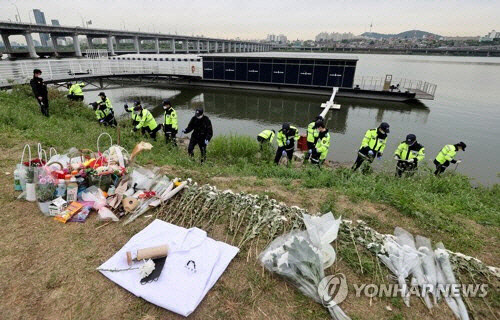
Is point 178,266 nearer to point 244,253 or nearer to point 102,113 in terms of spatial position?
point 244,253

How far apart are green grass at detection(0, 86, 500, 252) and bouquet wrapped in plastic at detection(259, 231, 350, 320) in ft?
4.43

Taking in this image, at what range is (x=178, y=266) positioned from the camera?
A: 2.73 m

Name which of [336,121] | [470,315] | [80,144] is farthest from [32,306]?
[336,121]

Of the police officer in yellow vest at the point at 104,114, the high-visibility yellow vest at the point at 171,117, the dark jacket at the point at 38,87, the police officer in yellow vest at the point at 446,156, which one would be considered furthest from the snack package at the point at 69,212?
the police officer in yellow vest at the point at 446,156

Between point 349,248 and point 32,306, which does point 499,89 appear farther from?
point 32,306

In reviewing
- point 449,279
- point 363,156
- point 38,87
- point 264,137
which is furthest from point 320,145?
point 38,87

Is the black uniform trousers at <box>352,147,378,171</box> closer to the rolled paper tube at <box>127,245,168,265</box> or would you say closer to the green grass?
the green grass

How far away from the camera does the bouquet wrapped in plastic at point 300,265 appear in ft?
8.11

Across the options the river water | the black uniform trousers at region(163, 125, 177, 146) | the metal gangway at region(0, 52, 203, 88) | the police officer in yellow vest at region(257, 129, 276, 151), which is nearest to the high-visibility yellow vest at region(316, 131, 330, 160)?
the police officer in yellow vest at region(257, 129, 276, 151)

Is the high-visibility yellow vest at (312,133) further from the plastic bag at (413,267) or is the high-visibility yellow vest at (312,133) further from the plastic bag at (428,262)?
the plastic bag at (428,262)

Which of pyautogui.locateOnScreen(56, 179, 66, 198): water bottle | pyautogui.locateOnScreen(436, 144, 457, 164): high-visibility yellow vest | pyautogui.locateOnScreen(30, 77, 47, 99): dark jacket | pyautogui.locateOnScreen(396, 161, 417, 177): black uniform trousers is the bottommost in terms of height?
pyautogui.locateOnScreen(396, 161, 417, 177): black uniform trousers

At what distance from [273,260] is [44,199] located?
335cm

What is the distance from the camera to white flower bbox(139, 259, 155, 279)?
8.41 ft

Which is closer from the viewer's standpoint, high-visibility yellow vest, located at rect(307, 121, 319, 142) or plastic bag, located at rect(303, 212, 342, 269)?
plastic bag, located at rect(303, 212, 342, 269)
